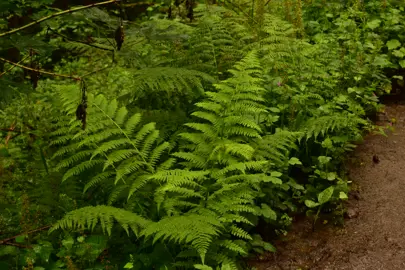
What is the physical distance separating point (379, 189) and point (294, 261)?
3.94ft

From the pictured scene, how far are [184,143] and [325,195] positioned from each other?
122cm

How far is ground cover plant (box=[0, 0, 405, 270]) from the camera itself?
10.0 ft

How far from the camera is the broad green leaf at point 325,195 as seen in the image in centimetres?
371

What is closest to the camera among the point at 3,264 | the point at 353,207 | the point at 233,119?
the point at 3,264

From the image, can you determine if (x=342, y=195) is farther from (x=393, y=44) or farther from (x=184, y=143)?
(x=393, y=44)

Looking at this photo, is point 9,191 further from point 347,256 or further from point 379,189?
point 379,189

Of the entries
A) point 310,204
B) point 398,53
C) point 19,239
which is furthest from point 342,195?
point 398,53

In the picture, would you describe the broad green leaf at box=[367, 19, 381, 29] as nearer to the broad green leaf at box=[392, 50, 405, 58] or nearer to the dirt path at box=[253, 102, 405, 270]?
the broad green leaf at box=[392, 50, 405, 58]

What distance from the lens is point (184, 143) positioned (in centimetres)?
389

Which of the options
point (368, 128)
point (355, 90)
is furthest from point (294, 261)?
point (355, 90)

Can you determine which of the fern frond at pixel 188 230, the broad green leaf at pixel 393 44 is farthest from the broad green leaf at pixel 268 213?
the broad green leaf at pixel 393 44

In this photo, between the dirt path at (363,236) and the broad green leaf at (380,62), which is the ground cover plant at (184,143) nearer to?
the broad green leaf at (380,62)

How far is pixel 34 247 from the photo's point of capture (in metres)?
3.02

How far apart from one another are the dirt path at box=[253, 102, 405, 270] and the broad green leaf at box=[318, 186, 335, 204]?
0.25m
